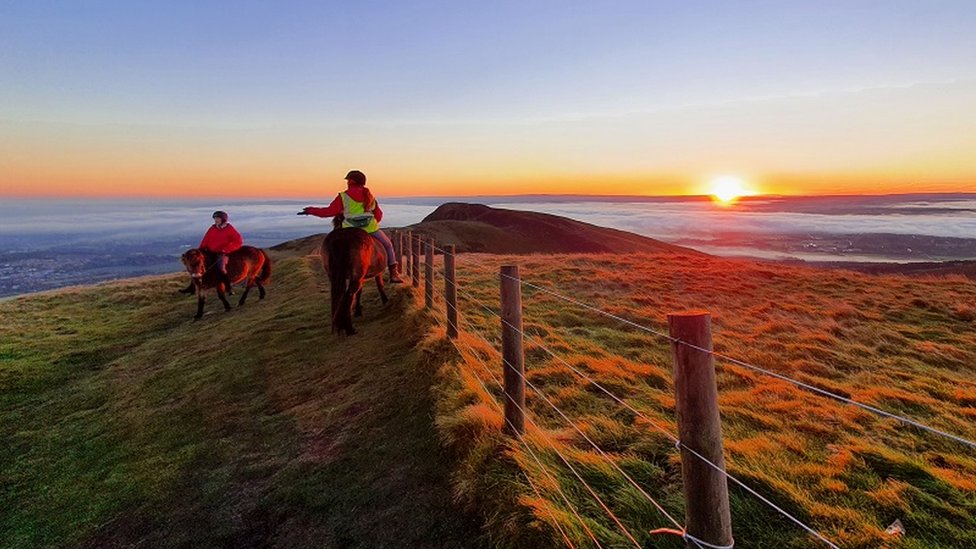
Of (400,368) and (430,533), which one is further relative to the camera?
(400,368)

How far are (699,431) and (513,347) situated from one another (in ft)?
8.99

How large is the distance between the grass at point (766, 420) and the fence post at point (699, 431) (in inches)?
49.7

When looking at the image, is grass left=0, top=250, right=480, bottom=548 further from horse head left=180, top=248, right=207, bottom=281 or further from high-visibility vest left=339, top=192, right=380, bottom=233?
horse head left=180, top=248, right=207, bottom=281

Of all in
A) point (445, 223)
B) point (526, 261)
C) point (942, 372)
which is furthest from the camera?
point (445, 223)

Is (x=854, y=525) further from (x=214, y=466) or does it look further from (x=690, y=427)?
(x=214, y=466)

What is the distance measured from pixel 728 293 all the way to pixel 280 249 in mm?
48431

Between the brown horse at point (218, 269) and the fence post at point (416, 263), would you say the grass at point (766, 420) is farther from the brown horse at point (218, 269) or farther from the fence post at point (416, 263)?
the brown horse at point (218, 269)

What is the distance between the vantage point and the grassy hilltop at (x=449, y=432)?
4113 millimetres

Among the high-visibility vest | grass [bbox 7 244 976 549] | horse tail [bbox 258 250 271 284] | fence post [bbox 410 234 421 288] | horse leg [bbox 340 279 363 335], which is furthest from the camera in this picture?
horse tail [bbox 258 250 271 284]

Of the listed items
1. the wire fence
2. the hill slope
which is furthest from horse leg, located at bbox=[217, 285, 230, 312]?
the hill slope

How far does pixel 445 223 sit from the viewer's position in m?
88.0

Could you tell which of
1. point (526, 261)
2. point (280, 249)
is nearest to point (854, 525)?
point (526, 261)

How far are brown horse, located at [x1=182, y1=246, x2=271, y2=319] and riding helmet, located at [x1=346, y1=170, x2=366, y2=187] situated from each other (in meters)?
7.11

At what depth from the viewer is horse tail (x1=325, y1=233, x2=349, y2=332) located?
9.80 meters
